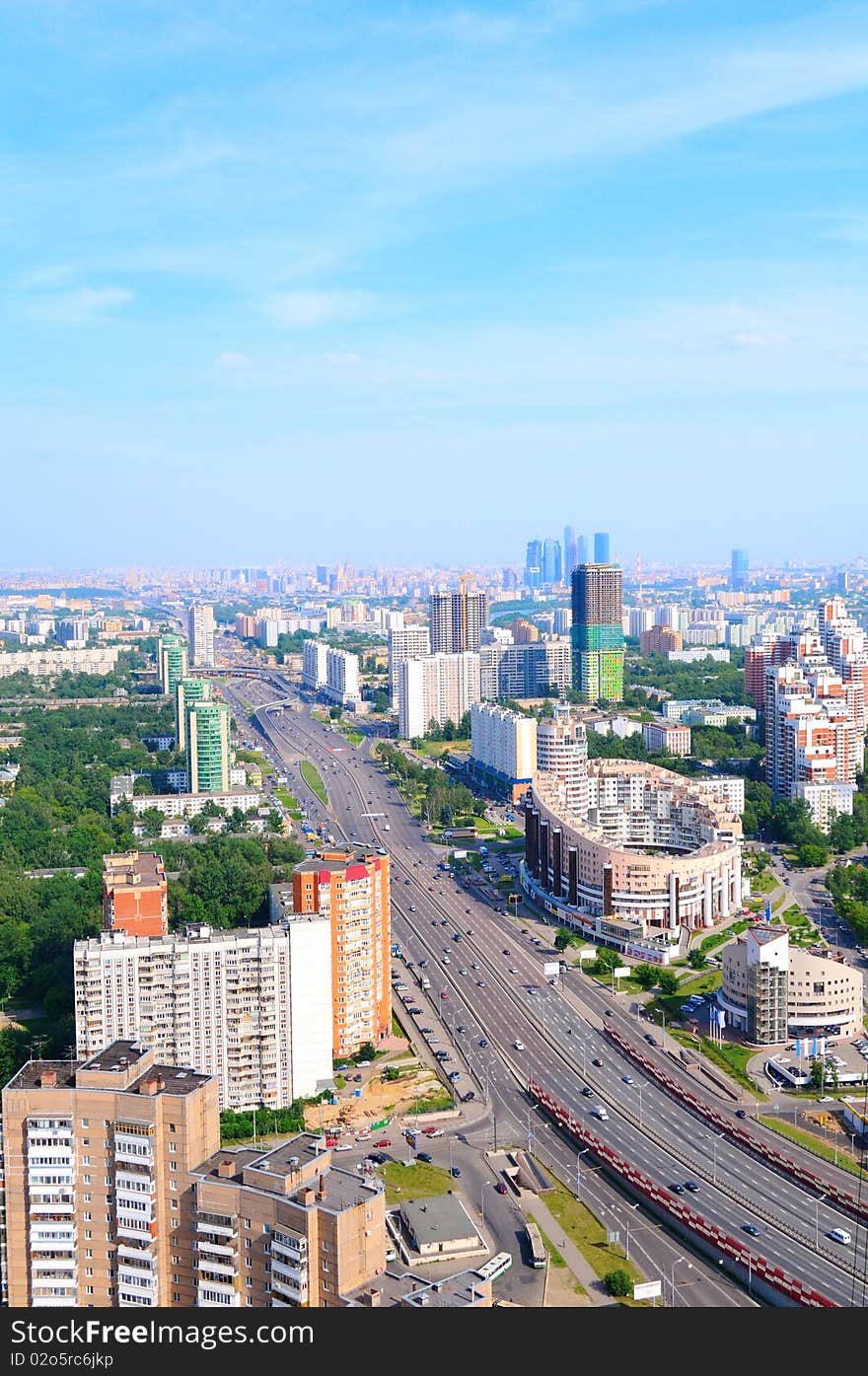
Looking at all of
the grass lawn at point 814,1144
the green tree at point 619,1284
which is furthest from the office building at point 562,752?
the green tree at point 619,1284

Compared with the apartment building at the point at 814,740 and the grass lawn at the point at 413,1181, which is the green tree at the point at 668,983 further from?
the apartment building at the point at 814,740

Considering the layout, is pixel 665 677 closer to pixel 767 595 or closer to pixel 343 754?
pixel 343 754

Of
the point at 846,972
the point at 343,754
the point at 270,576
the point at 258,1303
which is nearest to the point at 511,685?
the point at 343,754

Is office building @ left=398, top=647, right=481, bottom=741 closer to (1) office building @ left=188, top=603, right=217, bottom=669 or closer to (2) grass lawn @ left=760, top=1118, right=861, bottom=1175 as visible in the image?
(1) office building @ left=188, top=603, right=217, bottom=669

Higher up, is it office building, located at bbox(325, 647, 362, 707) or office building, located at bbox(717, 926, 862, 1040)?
office building, located at bbox(325, 647, 362, 707)

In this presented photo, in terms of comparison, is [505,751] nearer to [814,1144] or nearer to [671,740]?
[671,740]

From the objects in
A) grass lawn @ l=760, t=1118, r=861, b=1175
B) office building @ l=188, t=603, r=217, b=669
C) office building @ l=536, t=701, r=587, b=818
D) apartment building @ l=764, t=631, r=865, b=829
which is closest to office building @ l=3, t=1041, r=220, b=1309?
grass lawn @ l=760, t=1118, r=861, b=1175

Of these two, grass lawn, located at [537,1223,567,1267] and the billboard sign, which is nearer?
the billboard sign
